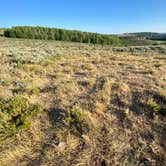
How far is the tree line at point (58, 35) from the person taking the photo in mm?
61531

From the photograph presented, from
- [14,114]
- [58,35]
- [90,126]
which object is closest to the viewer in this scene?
[90,126]

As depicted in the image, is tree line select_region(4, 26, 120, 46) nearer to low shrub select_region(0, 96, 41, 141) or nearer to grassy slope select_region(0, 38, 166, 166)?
grassy slope select_region(0, 38, 166, 166)

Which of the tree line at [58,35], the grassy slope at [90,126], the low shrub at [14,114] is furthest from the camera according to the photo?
the tree line at [58,35]

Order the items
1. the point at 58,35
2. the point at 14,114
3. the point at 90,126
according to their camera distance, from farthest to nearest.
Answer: the point at 58,35
the point at 14,114
the point at 90,126

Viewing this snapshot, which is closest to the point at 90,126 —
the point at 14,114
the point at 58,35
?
the point at 14,114

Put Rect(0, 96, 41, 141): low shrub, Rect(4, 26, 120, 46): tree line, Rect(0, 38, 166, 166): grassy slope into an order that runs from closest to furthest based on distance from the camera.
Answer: Rect(0, 38, 166, 166): grassy slope → Rect(0, 96, 41, 141): low shrub → Rect(4, 26, 120, 46): tree line

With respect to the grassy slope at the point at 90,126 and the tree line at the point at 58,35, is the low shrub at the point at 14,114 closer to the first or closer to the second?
the grassy slope at the point at 90,126

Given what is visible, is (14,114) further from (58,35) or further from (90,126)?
(58,35)

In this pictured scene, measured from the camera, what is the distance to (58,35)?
65812mm

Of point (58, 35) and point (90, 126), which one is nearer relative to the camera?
point (90, 126)

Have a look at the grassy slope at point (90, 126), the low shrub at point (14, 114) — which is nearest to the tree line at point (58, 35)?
the grassy slope at point (90, 126)

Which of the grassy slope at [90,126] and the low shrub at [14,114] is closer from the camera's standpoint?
the grassy slope at [90,126]

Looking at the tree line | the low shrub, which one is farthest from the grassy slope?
the tree line

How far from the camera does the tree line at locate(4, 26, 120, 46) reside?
6153 cm
